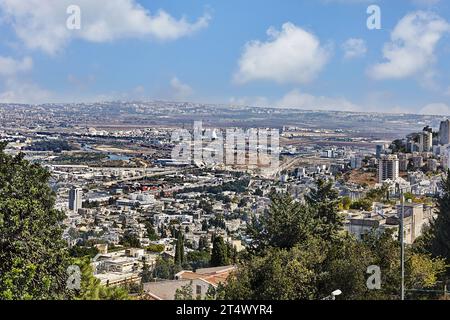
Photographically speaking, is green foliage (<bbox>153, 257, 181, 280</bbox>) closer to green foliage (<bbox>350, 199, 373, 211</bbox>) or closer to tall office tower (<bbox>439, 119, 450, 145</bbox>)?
green foliage (<bbox>350, 199, 373, 211</bbox>)

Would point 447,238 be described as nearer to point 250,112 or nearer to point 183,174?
point 250,112

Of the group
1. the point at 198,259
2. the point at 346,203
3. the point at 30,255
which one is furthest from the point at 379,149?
the point at 30,255

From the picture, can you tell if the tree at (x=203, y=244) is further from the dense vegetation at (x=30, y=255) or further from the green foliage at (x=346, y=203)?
the dense vegetation at (x=30, y=255)

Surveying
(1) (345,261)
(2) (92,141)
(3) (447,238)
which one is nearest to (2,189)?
(1) (345,261)

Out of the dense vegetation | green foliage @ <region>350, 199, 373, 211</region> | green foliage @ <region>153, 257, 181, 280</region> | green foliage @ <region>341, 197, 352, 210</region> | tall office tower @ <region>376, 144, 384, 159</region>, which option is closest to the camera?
the dense vegetation

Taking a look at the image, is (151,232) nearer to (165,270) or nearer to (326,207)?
(165,270)

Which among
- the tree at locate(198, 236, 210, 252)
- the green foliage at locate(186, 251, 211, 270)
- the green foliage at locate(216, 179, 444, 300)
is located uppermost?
the green foliage at locate(216, 179, 444, 300)

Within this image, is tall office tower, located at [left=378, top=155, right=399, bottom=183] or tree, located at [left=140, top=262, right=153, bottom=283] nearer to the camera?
tree, located at [left=140, top=262, right=153, bottom=283]

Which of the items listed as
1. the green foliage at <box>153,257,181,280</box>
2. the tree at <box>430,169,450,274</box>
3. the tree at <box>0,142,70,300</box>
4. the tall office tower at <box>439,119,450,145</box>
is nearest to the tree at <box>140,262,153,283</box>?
the green foliage at <box>153,257,181,280</box>
